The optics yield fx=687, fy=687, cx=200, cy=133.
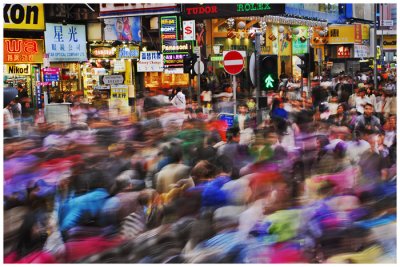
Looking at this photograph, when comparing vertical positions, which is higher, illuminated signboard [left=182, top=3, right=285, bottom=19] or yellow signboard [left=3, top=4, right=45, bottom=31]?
yellow signboard [left=3, top=4, right=45, bottom=31]

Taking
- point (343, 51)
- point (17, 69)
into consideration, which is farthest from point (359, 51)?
point (17, 69)

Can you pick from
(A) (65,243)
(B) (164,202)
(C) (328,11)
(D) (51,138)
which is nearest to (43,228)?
(A) (65,243)

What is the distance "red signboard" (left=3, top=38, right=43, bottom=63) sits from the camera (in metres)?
24.6

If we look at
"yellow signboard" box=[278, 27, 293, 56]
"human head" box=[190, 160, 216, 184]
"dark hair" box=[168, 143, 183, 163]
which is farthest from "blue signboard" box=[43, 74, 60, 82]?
"yellow signboard" box=[278, 27, 293, 56]

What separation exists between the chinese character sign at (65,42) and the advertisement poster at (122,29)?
129 cm

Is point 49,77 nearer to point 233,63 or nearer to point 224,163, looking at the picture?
point 233,63

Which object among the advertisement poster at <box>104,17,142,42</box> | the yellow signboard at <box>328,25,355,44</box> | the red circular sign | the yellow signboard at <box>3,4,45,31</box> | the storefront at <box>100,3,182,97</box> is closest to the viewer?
the red circular sign

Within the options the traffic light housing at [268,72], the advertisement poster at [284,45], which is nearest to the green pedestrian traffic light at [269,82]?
the traffic light housing at [268,72]

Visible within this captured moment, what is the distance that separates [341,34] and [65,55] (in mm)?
22913

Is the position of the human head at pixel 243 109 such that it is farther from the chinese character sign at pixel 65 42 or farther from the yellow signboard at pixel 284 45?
the yellow signboard at pixel 284 45

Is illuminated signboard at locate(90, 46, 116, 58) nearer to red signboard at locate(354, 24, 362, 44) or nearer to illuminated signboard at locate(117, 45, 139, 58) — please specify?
illuminated signboard at locate(117, 45, 139, 58)

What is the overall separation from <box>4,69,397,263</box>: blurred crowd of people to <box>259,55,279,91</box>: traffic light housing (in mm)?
4293

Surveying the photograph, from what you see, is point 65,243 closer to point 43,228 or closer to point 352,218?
point 43,228

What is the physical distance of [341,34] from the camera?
44.4 m
